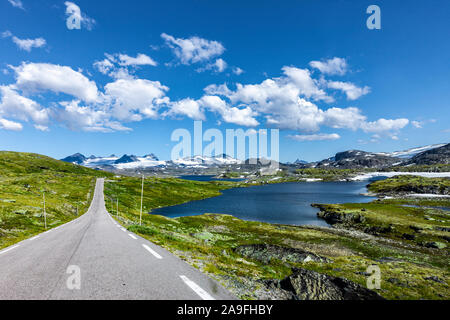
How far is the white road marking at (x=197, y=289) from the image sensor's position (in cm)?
717

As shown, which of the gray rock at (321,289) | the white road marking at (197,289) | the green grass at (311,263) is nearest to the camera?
the white road marking at (197,289)

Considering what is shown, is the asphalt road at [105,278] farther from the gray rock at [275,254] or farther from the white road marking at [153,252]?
the gray rock at [275,254]

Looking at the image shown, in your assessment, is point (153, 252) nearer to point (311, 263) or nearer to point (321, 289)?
point (321, 289)

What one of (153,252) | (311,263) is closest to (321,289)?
(153,252)

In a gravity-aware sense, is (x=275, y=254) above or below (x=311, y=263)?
above

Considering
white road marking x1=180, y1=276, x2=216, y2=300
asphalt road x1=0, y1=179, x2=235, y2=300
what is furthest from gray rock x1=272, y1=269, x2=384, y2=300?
white road marking x1=180, y1=276, x2=216, y2=300

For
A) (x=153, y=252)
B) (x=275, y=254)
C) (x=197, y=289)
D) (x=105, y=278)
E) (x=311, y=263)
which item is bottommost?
(x=311, y=263)

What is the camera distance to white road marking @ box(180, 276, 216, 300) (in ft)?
23.5

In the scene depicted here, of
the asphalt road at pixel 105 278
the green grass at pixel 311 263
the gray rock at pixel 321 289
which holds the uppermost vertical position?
the asphalt road at pixel 105 278

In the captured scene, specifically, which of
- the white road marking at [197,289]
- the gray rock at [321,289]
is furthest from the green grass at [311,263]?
the gray rock at [321,289]

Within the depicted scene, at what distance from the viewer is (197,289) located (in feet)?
25.3
